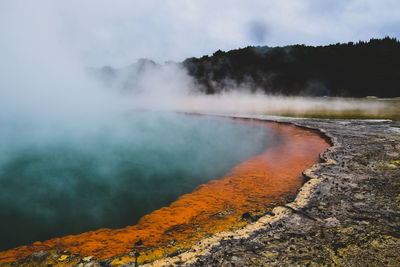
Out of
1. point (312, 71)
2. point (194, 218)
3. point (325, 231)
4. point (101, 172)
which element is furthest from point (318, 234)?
point (312, 71)

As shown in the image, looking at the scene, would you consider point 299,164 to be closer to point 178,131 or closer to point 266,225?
point 266,225

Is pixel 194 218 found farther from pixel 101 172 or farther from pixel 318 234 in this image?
pixel 101 172

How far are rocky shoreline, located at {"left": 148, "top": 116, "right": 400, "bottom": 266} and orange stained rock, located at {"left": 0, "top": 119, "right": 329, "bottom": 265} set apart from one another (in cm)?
28

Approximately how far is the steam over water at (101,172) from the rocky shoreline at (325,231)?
149 centimetres

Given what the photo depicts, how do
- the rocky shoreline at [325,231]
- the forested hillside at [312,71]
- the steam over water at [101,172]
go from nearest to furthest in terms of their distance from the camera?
the rocky shoreline at [325,231] → the steam over water at [101,172] → the forested hillside at [312,71]

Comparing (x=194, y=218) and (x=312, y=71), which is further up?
(x=312, y=71)

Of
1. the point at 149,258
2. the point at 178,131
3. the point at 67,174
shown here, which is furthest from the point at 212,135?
the point at 149,258

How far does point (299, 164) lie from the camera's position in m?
4.32

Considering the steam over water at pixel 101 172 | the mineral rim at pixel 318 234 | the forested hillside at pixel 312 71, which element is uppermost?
the forested hillside at pixel 312 71

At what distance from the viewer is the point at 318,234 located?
1.93m

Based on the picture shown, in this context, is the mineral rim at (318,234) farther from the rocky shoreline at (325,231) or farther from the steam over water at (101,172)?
the steam over water at (101,172)

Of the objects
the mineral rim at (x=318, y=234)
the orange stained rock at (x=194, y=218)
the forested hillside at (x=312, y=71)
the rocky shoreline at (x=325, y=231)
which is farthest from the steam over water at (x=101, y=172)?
the forested hillside at (x=312, y=71)

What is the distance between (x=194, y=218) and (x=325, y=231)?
133 centimetres

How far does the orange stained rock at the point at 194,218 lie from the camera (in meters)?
2.14
